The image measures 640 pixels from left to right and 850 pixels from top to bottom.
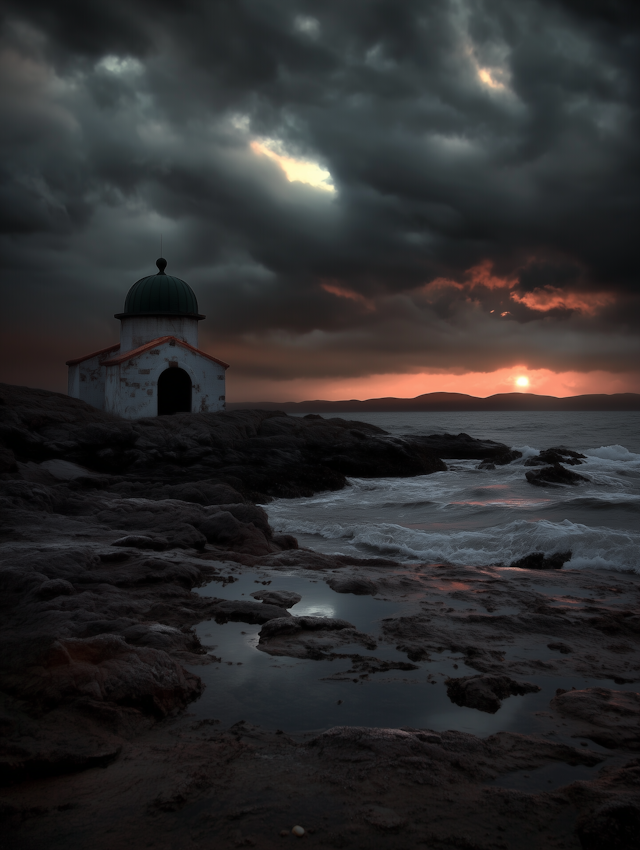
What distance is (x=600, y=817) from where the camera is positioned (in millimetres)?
2436

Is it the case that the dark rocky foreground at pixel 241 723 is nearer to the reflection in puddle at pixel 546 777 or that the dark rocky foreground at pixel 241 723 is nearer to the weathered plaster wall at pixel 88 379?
the reflection in puddle at pixel 546 777

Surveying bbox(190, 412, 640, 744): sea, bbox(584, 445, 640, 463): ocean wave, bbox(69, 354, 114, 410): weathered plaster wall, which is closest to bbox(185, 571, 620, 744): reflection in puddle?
bbox(190, 412, 640, 744): sea

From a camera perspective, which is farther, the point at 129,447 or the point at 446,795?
the point at 129,447

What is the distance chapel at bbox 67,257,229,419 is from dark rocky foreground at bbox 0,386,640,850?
13.8m

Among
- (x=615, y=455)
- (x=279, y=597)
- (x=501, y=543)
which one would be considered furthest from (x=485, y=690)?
(x=615, y=455)

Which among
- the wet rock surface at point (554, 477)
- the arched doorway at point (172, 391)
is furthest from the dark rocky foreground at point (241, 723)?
the arched doorway at point (172, 391)

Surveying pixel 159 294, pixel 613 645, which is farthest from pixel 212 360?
pixel 613 645

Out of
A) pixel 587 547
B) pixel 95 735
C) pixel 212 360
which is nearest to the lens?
pixel 95 735

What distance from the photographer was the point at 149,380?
71.7 ft

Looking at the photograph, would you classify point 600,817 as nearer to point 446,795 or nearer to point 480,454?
point 446,795

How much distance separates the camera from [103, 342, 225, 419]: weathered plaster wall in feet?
70.8

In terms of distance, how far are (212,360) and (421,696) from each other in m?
20.8

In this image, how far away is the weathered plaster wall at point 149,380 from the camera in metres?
21.6

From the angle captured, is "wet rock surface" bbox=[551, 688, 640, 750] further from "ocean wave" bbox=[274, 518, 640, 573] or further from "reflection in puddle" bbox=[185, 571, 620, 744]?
"ocean wave" bbox=[274, 518, 640, 573]
